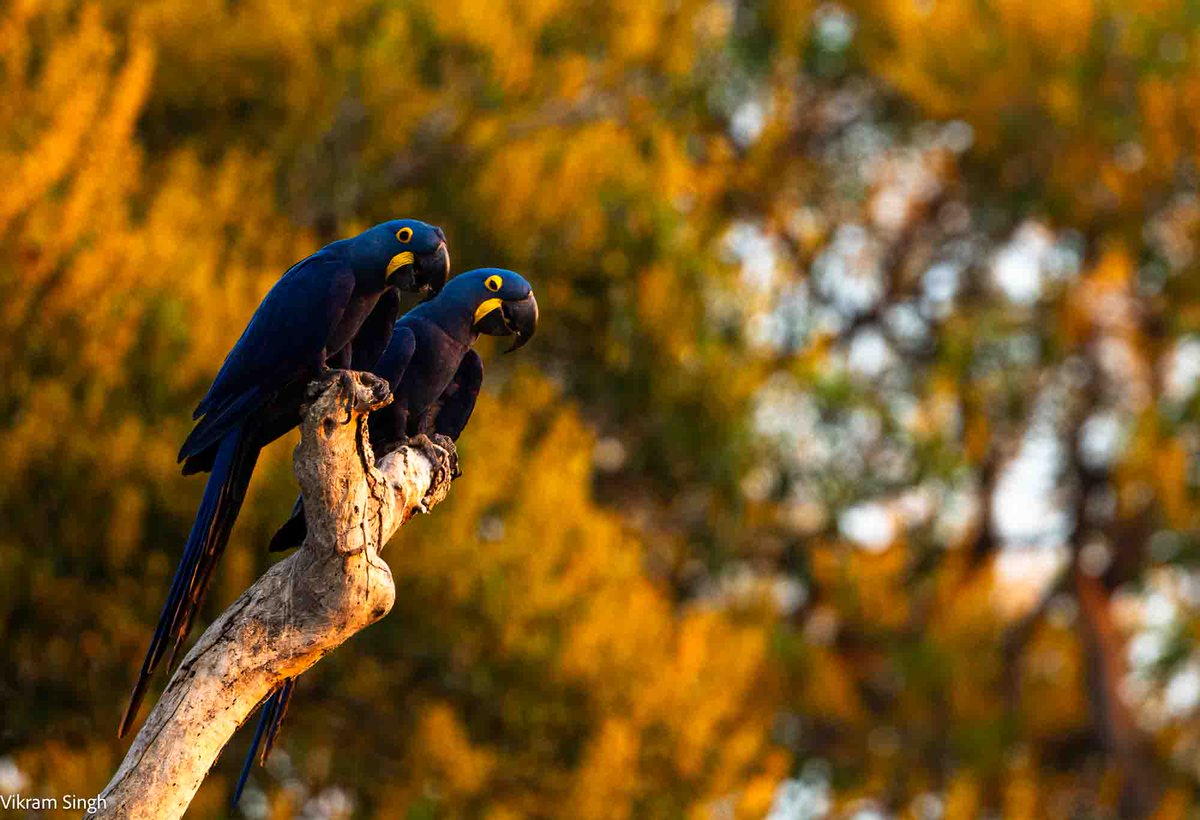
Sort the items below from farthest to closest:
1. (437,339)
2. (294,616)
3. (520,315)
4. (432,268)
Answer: (520,315) → (437,339) → (432,268) → (294,616)

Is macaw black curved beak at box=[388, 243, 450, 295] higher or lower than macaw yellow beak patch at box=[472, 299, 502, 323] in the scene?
lower

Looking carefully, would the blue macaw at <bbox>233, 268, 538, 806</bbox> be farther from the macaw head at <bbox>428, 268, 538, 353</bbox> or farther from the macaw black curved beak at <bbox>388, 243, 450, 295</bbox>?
the macaw black curved beak at <bbox>388, 243, 450, 295</bbox>

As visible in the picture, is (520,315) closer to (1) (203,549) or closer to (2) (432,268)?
(2) (432,268)

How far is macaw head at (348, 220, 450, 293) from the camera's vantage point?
12.6 ft

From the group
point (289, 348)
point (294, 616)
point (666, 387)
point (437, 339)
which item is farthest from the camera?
point (666, 387)

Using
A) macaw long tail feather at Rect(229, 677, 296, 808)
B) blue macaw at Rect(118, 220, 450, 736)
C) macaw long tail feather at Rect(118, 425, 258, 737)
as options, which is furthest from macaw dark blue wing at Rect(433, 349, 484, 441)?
→ macaw long tail feather at Rect(229, 677, 296, 808)

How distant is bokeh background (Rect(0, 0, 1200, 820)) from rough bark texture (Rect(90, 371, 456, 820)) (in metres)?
4.68

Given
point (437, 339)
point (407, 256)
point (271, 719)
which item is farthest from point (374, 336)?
point (271, 719)

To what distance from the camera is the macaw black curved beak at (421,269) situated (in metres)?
3.83

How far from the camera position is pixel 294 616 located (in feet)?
11.0

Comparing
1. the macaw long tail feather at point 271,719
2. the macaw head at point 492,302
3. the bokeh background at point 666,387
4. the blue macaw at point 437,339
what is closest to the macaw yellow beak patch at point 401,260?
the blue macaw at point 437,339

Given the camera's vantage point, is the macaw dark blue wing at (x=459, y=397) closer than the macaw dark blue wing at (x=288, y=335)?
No

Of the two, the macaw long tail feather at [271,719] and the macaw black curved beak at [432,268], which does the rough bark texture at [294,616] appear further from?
the macaw black curved beak at [432,268]

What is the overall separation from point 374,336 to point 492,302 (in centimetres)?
32
